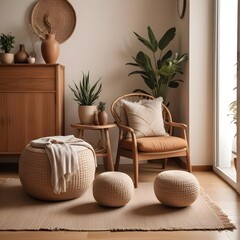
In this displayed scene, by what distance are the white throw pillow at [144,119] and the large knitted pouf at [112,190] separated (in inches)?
40.1

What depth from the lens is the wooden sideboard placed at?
3787 millimetres

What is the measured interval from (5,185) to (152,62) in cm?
222

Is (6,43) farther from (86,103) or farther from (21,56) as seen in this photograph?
(86,103)

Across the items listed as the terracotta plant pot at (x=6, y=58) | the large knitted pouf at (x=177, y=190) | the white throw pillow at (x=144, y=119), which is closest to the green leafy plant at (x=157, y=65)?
the white throw pillow at (x=144, y=119)

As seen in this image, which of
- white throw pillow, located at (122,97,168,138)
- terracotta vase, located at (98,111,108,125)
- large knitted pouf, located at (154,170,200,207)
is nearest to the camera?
large knitted pouf, located at (154,170,200,207)

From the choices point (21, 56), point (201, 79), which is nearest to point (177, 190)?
point (201, 79)

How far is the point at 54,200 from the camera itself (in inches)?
108

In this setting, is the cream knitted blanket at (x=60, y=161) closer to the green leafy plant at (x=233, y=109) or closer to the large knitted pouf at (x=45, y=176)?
the large knitted pouf at (x=45, y=176)

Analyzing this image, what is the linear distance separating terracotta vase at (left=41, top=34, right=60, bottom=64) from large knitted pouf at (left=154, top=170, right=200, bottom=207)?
204 centimetres

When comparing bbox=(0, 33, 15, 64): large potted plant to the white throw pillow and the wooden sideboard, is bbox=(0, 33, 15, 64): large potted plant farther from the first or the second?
the white throw pillow

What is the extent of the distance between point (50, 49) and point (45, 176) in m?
1.78

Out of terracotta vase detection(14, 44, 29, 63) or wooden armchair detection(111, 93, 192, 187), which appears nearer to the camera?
wooden armchair detection(111, 93, 192, 187)

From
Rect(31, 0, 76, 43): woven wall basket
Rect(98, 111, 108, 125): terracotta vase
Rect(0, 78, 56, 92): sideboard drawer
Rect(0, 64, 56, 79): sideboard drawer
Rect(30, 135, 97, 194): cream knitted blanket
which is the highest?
Rect(31, 0, 76, 43): woven wall basket

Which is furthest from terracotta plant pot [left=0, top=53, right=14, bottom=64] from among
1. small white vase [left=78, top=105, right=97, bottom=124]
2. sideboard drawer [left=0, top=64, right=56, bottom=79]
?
small white vase [left=78, top=105, right=97, bottom=124]
